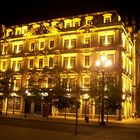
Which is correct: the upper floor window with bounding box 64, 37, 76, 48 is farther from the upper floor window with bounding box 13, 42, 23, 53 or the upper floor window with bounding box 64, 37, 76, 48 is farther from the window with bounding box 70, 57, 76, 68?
the upper floor window with bounding box 13, 42, 23, 53

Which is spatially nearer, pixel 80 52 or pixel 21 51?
pixel 80 52

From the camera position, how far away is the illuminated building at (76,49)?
4575 centimetres

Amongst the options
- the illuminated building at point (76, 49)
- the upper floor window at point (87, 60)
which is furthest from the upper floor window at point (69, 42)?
the upper floor window at point (87, 60)

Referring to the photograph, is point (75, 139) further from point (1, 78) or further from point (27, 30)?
point (27, 30)

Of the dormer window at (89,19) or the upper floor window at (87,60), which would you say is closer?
the upper floor window at (87,60)

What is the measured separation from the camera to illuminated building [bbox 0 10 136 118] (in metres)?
45.8

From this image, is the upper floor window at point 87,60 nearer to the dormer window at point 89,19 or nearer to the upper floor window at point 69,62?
the upper floor window at point 69,62

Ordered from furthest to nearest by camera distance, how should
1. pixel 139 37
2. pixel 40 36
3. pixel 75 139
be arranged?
pixel 139 37, pixel 40 36, pixel 75 139

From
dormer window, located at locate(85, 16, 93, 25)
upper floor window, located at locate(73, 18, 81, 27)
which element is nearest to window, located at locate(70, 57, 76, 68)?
upper floor window, located at locate(73, 18, 81, 27)

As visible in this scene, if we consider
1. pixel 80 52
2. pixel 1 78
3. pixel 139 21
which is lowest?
pixel 1 78

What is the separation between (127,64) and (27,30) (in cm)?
2112

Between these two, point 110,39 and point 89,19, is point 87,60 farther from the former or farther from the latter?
point 89,19

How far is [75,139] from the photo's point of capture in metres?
17.1

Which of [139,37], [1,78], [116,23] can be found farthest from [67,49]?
[139,37]
